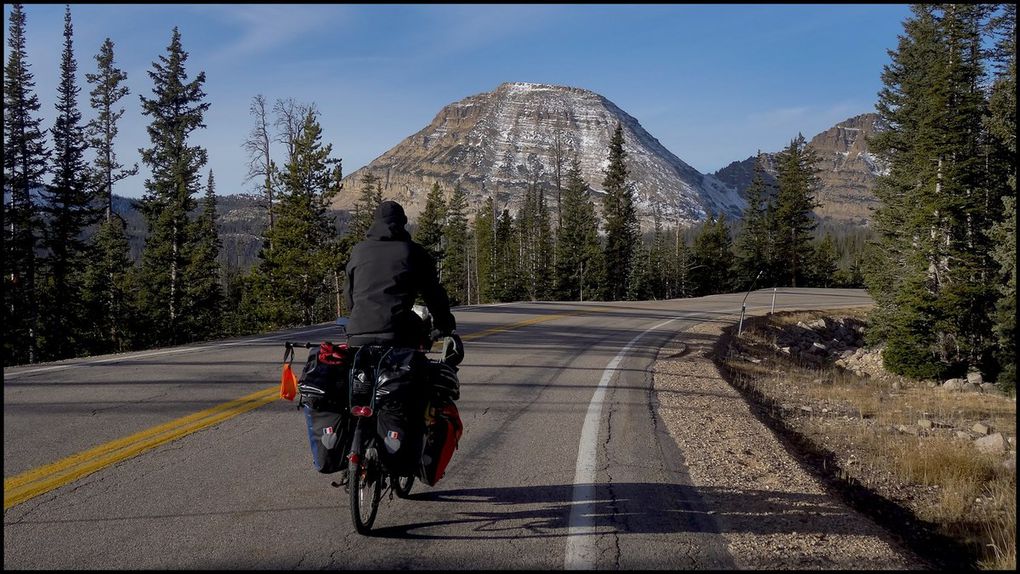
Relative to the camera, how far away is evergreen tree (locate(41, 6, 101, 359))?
1155 inches

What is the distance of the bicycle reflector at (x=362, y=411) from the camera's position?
4.01m

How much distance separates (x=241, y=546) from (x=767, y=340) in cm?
2092

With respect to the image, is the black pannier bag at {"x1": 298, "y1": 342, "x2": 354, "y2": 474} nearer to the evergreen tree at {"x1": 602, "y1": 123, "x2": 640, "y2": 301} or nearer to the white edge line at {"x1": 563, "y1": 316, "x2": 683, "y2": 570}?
the white edge line at {"x1": 563, "y1": 316, "x2": 683, "y2": 570}

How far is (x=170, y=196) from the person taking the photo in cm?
3512

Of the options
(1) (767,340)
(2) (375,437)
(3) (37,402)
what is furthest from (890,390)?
(3) (37,402)

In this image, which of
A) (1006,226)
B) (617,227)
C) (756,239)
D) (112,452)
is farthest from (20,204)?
(756,239)

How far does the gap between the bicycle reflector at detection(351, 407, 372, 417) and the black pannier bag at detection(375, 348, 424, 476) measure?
0.18 ft

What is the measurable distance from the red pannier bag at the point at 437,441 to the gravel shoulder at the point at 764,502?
78.8 inches

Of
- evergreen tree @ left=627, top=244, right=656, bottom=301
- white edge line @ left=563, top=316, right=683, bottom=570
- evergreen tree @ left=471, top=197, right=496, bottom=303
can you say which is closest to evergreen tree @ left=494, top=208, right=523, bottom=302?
evergreen tree @ left=471, top=197, right=496, bottom=303

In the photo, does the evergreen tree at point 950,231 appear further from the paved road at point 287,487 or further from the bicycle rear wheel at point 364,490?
the bicycle rear wheel at point 364,490

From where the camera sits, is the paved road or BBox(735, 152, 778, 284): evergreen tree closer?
the paved road

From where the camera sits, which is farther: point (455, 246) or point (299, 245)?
point (455, 246)

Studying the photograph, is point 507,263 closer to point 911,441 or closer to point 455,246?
point 455,246

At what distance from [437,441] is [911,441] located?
7.98 m
